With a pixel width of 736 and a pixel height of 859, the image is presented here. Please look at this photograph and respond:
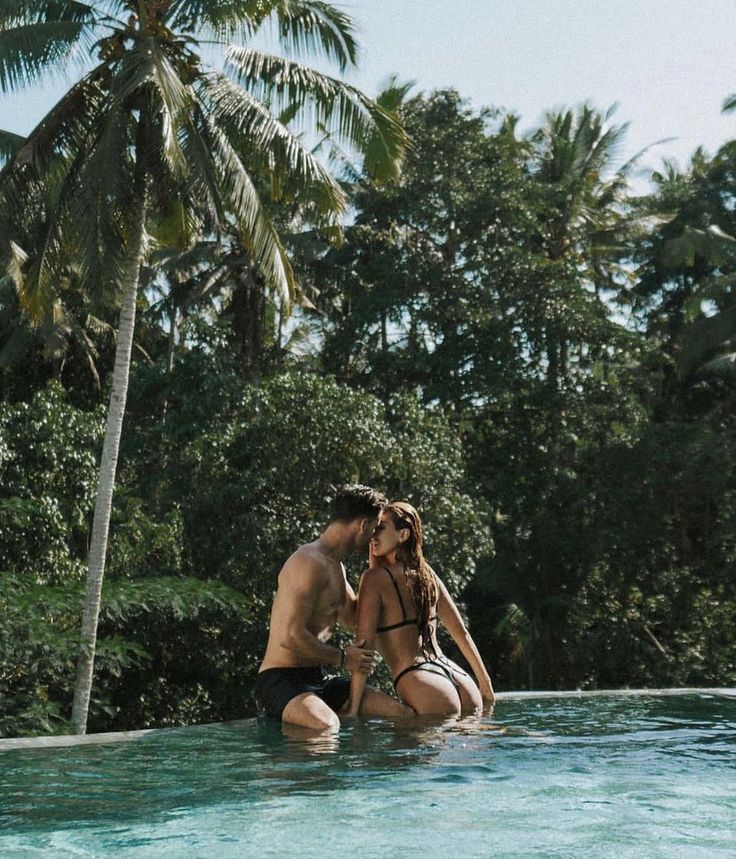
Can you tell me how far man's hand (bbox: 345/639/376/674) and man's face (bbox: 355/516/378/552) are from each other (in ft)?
1.94

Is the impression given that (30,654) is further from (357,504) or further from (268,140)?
(357,504)

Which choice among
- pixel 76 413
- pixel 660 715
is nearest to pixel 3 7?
pixel 76 413

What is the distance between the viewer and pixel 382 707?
7320mm

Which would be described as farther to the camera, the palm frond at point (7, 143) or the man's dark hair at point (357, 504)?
the palm frond at point (7, 143)

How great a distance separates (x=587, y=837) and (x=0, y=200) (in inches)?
420

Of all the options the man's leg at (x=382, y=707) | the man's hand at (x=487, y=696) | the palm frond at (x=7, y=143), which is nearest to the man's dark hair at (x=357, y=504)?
the man's leg at (x=382, y=707)

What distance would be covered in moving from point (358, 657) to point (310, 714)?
46 cm

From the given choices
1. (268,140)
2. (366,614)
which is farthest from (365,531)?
(268,140)

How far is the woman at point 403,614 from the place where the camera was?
718 centimetres

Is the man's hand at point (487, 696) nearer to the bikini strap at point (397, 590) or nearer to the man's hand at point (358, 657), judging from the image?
the bikini strap at point (397, 590)

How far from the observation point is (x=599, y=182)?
31.8 meters

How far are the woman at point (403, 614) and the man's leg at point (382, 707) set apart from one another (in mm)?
76

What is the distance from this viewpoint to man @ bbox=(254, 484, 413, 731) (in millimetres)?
7125

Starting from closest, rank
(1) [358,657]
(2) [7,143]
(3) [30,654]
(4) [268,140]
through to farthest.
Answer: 1. (1) [358,657]
2. (3) [30,654]
3. (4) [268,140]
4. (2) [7,143]
